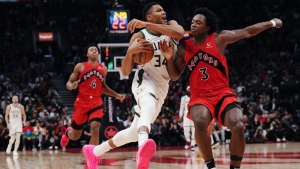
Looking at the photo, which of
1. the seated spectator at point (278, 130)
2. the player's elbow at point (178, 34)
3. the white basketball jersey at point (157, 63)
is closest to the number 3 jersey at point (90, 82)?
the white basketball jersey at point (157, 63)

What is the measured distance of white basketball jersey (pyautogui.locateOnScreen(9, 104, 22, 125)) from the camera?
53.4ft

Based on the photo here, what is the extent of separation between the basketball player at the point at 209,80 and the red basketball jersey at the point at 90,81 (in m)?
3.70

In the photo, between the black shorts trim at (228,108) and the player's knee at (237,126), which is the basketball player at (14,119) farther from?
the player's knee at (237,126)

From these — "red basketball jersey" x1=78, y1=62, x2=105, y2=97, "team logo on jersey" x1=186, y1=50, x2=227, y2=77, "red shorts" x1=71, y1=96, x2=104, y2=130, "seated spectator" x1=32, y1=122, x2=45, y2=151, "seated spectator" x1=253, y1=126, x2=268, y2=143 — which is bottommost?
"seated spectator" x1=253, y1=126, x2=268, y2=143

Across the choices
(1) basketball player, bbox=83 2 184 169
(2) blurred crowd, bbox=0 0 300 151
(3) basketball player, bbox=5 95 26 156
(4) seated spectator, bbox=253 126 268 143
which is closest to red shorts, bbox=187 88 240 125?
(1) basketball player, bbox=83 2 184 169

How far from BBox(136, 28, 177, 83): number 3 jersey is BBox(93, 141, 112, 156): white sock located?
1092 millimetres

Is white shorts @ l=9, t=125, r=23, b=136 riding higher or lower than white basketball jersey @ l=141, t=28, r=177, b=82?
lower

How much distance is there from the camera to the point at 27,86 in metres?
23.6

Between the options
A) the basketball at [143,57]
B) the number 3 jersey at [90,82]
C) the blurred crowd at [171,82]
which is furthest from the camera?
the blurred crowd at [171,82]

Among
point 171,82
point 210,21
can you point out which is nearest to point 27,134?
point 171,82

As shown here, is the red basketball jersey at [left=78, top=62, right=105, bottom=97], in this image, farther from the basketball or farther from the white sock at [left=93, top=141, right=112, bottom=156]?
the basketball

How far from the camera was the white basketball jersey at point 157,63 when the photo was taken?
6.43 m

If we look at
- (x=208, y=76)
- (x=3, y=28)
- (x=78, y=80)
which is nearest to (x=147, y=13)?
(x=208, y=76)

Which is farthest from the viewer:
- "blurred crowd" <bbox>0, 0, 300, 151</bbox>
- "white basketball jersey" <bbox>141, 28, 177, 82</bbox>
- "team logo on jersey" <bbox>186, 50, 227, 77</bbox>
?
"blurred crowd" <bbox>0, 0, 300, 151</bbox>
